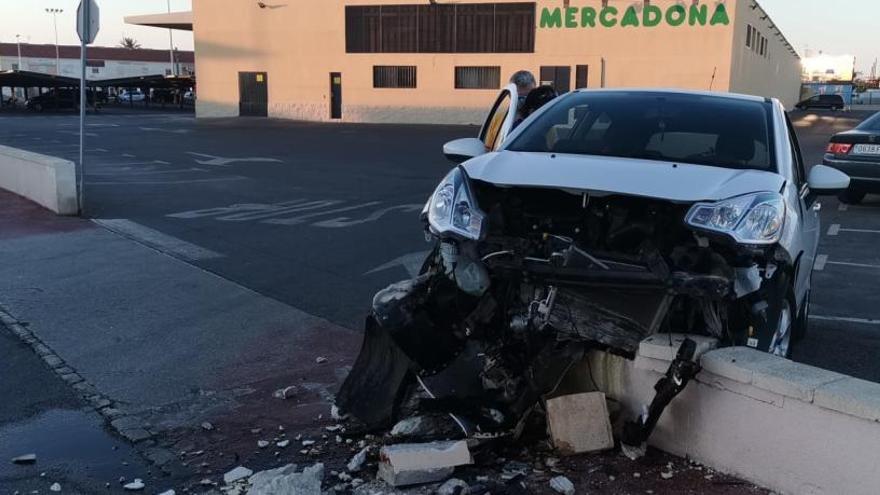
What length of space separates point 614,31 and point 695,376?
34.1m

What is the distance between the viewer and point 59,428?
4539 mm

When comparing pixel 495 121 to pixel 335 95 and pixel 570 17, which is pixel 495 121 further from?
pixel 335 95

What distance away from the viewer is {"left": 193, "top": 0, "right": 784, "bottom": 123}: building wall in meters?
34.8

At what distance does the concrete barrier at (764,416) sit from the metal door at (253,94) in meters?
41.7

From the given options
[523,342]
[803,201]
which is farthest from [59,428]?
[803,201]

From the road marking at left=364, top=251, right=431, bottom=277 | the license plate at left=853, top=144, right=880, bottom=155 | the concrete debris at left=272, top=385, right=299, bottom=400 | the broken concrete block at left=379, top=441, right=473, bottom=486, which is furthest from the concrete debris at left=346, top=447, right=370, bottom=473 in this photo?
the license plate at left=853, top=144, right=880, bottom=155

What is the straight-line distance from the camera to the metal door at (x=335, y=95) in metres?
41.1

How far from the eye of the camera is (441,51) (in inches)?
1528

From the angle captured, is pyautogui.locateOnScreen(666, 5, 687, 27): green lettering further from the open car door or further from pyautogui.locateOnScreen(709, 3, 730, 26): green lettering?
the open car door

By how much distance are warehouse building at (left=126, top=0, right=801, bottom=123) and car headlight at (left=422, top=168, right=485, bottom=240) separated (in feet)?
106

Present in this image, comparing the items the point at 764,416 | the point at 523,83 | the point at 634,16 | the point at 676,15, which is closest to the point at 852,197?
the point at 523,83

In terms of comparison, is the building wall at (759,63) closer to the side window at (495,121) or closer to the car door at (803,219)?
the side window at (495,121)

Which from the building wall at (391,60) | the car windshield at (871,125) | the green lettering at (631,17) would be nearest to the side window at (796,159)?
the car windshield at (871,125)

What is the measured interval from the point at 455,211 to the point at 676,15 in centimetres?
3356
